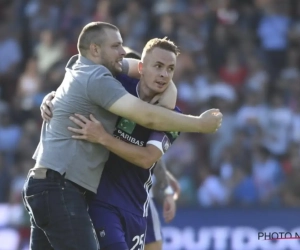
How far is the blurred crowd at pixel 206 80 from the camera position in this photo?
43.9 feet

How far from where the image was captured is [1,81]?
15742mm

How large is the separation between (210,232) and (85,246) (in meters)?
5.16

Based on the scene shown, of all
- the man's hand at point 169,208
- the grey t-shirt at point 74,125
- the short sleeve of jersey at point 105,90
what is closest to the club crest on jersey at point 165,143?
the grey t-shirt at point 74,125

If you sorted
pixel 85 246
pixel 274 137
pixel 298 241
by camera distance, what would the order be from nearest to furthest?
pixel 85 246
pixel 298 241
pixel 274 137

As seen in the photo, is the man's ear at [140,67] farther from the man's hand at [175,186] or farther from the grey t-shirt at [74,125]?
the man's hand at [175,186]

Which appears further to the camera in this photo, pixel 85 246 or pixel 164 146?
pixel 164 146

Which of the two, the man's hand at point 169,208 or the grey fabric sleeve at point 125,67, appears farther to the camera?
the man's hand at point 169,208

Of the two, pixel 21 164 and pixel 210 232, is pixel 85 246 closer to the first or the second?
pixel 210 232

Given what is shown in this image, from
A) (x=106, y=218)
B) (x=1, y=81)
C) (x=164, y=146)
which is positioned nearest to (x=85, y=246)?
(x=106, y=218)

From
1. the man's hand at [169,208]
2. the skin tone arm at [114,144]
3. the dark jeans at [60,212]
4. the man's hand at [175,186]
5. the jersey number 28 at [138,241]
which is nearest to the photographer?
the dark jeans at [60,212]

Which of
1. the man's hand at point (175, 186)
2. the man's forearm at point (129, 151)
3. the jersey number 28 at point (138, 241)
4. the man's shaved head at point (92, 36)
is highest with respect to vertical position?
the man's shaved head at point (92, 36)

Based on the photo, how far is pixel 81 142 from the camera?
22.1 feet

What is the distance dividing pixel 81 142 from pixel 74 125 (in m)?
0.13

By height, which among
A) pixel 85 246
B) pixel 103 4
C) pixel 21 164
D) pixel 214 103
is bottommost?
pixel 85 246
